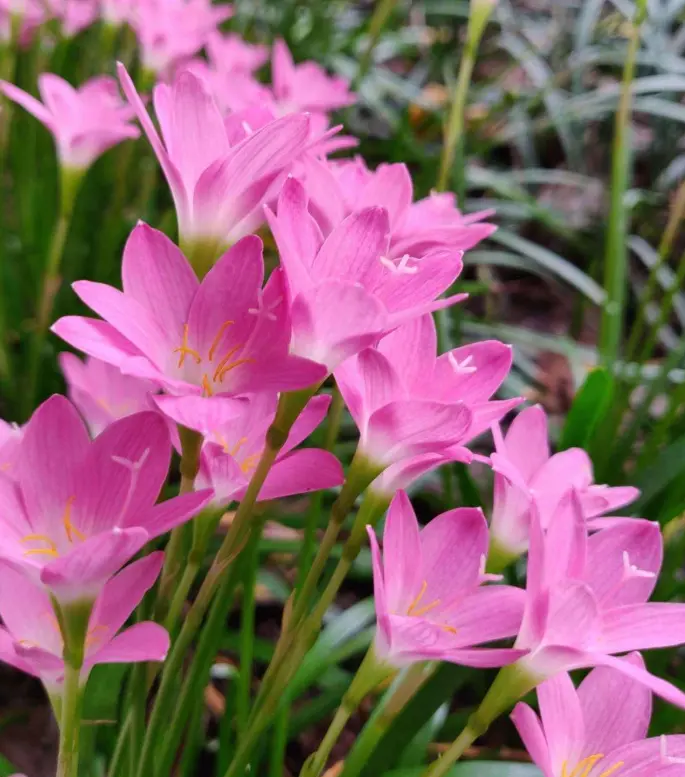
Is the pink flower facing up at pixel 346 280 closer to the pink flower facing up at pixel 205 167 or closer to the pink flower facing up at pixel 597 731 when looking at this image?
the pink flower facing up at pixel 205 167

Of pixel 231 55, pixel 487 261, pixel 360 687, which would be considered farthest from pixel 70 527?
pixel 487 261

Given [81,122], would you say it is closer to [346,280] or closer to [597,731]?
[346,280]

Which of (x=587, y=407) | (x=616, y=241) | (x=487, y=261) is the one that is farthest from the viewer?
(x=487, y=261)

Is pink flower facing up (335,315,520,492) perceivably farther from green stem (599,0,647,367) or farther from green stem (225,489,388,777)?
green stem (599,0,647,367)

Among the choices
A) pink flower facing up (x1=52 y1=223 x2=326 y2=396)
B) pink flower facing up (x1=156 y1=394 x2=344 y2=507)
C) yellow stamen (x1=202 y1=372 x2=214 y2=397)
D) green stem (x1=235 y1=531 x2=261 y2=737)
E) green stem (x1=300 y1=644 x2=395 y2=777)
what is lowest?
green stem (x1=235 y1=531 x2=261 y2=737)

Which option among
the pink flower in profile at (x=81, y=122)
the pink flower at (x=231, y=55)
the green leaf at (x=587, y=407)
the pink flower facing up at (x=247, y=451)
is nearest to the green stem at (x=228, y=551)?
the pink flower facing up at (x=247, y=451)

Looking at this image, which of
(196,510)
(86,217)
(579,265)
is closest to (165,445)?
Answer: (196,510)

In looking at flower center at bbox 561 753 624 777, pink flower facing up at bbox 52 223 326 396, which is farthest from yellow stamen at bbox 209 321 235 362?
flower center at bbox 561 753 624 777
